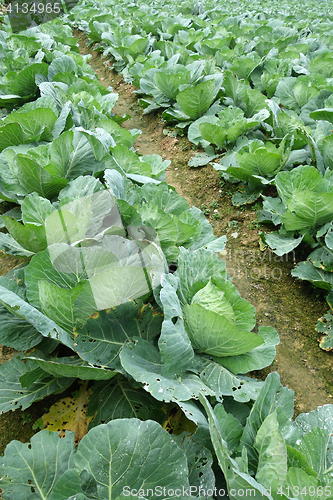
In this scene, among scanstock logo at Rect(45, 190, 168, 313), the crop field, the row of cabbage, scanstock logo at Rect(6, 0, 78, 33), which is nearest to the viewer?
the crop field

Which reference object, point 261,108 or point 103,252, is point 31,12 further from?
point 103,252

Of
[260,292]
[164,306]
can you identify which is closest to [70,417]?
[164,306]

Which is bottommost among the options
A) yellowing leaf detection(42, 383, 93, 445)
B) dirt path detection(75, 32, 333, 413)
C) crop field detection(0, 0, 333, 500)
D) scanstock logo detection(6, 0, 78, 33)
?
dirt path detection(75, 32, 333, 413)

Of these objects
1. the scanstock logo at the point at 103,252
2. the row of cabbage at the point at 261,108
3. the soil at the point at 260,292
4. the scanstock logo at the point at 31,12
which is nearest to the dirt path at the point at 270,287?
the soil at the point at 260,292

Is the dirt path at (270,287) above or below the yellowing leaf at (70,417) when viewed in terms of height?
below

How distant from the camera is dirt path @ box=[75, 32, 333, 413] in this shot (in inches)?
111

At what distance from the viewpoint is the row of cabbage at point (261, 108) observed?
133 inches

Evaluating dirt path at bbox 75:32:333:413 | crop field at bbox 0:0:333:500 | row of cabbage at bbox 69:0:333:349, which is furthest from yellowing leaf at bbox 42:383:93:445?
row of cabbage at bbox 69:0:333:349

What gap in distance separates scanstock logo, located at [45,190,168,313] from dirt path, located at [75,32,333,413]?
138 centimetres

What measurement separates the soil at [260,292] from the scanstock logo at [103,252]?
31.7 inches

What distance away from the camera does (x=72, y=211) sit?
2.59 metres

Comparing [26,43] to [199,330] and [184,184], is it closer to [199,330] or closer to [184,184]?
[184,184]

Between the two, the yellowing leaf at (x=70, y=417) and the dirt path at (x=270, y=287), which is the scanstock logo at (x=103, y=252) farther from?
the dirt path at (x=270, y=287)

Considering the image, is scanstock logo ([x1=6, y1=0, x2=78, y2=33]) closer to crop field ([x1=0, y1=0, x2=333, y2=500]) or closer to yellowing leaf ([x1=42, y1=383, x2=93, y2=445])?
crop field ([x1=0, y1=0, x2=333, y2=500])
